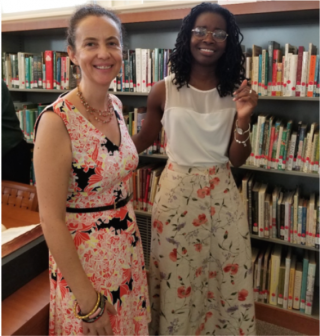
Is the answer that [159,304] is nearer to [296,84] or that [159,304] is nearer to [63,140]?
[63,140]

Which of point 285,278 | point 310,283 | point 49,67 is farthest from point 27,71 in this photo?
point 310,283

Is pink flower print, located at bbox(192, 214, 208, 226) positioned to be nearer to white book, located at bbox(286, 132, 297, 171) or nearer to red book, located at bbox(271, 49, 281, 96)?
white book, located at bbox(286, 132, 297, 171)

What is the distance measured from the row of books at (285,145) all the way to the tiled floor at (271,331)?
96cm

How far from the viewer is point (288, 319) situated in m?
1.92

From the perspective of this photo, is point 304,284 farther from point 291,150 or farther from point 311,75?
point 311,75

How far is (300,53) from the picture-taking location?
163 cm

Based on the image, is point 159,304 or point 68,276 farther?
point 159,304

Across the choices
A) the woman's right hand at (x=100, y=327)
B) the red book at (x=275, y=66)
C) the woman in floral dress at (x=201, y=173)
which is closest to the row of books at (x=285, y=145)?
the red book at (x=275, y=66)

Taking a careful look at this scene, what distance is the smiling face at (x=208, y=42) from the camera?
4.00 feet

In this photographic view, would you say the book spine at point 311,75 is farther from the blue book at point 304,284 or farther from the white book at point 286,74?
the blue book at point 304,284

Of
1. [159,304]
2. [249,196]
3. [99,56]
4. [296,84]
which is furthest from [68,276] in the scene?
[296,84]

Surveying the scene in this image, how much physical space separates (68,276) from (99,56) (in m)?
0.61

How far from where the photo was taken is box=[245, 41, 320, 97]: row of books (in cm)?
163

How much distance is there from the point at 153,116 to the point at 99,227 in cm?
65
